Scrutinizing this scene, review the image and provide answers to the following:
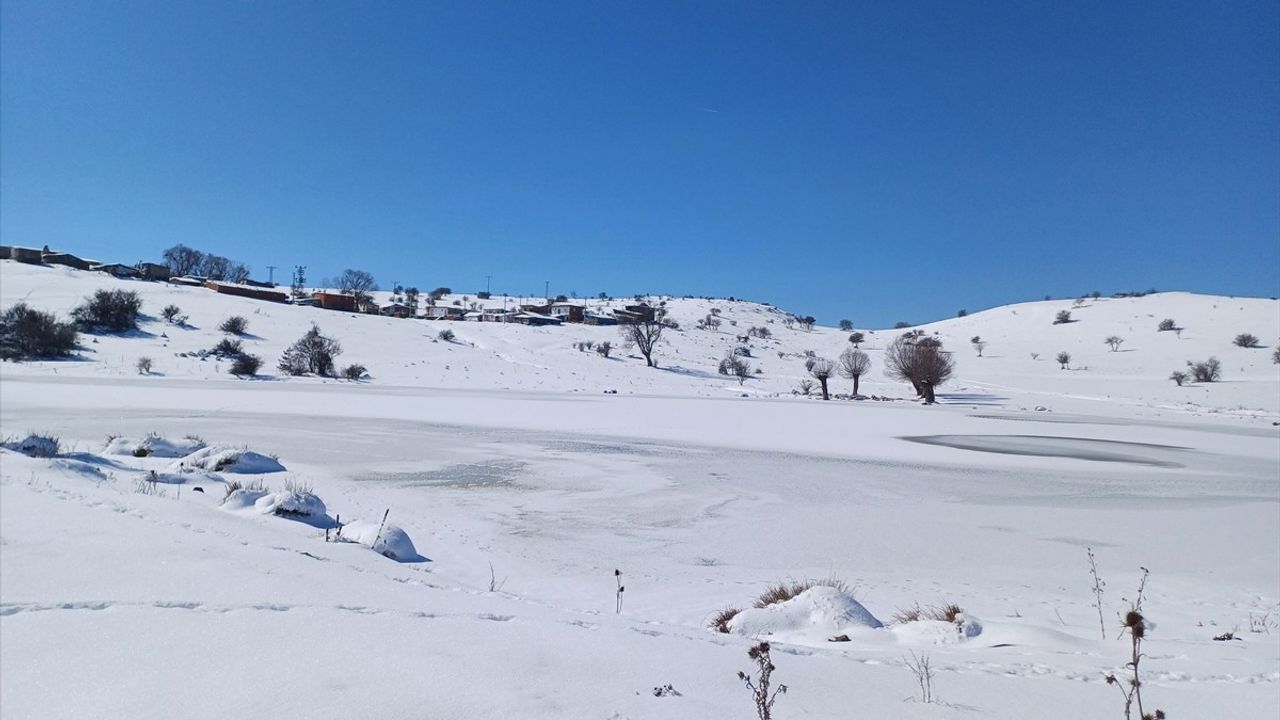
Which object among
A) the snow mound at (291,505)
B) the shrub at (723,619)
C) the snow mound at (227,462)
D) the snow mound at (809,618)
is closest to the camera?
the snow mound at (809,618)

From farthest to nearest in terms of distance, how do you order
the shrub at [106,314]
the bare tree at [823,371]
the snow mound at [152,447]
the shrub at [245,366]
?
the bare tree at [823,371] < the shrub at [106,314] < the shrub at [245,366] < the snow mound at [152,447]

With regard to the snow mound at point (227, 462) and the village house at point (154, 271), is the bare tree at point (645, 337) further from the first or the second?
the village house at point (154, 271)

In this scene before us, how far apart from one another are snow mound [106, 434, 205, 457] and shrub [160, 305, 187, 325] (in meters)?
45.5

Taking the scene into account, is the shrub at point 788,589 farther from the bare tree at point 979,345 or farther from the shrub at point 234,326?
the bare tree at point 979,345

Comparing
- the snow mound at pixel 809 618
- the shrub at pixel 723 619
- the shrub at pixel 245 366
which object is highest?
the shrub at pixel 245 366

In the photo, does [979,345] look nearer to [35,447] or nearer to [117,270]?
[35,447]

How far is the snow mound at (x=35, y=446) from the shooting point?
9.83 metres

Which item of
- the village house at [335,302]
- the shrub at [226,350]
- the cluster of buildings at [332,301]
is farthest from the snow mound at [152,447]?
the village house at [335,302]

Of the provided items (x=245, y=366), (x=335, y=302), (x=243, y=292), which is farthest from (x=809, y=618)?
(x=335, y=302)

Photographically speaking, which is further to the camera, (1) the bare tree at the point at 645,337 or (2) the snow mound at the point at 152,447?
(1) the bare tree at the point at 645,337

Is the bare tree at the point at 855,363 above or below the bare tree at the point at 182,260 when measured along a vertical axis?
below

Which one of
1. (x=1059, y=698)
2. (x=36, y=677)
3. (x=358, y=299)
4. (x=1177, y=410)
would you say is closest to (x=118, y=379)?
(x=36, y=677)

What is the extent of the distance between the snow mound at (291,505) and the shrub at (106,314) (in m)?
49.3

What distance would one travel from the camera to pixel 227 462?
474 inches
